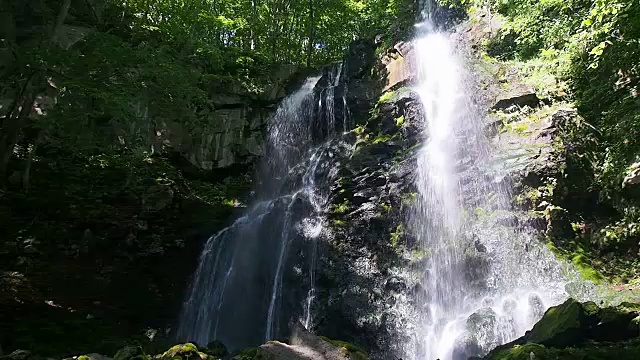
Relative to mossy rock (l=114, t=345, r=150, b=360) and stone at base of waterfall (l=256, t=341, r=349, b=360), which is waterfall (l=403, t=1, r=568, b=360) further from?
mossy rock (l=114, t=345, r=150, b=360)

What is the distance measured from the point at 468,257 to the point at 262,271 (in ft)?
16.3

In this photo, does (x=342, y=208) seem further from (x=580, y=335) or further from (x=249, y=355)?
(x=580, y=335)

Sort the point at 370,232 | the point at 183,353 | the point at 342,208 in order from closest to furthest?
the point at 183,353, the point at 370,232, the point at 342,208

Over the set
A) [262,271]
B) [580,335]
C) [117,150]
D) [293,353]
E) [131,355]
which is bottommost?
[131,355]

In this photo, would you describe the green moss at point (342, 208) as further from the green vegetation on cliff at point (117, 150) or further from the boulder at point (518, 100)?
the boulder at point (518, 100)

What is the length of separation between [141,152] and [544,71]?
36.7 feet

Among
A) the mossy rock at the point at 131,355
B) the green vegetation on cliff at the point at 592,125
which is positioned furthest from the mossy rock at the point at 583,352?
the mossy rock at the point at 131,355

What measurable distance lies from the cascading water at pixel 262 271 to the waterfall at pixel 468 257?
8.42 feet

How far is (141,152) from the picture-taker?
13.8m

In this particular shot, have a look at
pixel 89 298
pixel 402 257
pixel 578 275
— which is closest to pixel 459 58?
pixel 402 257

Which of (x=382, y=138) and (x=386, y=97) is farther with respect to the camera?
(x=386, y=97)

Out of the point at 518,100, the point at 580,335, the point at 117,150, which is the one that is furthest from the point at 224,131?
the point at 580,335

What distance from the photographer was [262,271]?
37.0ft

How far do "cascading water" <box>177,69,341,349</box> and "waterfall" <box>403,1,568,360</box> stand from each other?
8.42 feet
